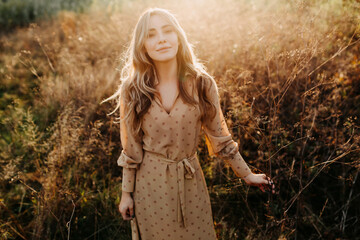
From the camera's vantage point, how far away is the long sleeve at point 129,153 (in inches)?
62.3

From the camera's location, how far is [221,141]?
160 centimetres

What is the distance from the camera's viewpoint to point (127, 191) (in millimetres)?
1638

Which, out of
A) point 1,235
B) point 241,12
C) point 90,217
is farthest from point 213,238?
point 241,12

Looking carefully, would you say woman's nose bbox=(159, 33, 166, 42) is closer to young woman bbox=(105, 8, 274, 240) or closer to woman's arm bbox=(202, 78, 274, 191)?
young woman bbox=(105, 8, 274, 240)

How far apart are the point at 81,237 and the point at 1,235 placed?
58 centimetres

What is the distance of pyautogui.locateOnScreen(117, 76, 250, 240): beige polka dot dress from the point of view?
5.01ft

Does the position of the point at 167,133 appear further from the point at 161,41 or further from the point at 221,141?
the point at 161,41

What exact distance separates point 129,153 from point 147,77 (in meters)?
0.44

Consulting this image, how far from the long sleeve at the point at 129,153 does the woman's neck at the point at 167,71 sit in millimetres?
256

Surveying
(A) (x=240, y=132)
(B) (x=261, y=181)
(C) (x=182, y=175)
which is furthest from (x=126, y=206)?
(A) (x=240, y=132)

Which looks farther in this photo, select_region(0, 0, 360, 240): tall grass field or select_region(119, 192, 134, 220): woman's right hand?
select_region(0, 0, 360, 240): tall grass field

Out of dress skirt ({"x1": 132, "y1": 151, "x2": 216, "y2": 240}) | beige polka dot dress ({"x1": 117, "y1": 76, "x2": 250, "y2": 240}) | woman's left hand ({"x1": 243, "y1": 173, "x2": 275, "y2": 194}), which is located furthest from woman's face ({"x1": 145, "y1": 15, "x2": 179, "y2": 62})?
woman's left hand ({"x1": 243, "y1": 173, "x2": 275, "y2": 194})

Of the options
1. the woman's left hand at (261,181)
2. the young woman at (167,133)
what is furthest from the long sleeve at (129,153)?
the woman's left hand at (261,181)

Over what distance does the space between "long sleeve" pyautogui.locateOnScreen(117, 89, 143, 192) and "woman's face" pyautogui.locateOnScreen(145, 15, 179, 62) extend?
328 mm
